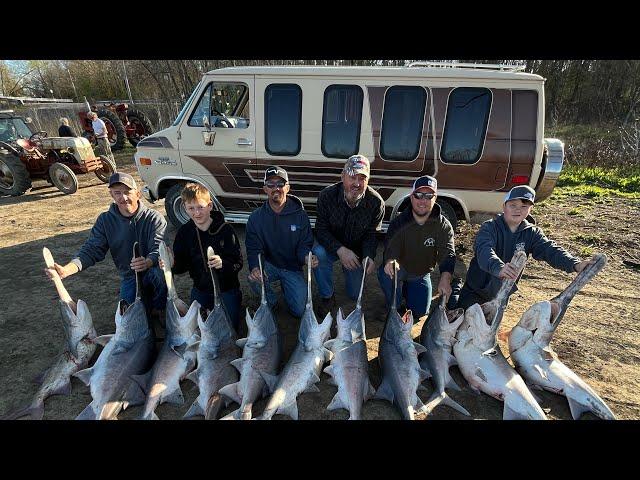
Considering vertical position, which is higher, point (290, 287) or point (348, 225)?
point (348, 225)

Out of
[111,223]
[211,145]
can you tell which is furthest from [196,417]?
[211,145]

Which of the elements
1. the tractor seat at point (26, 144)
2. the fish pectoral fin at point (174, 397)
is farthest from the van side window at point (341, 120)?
the tractor seat at point (26, 144)

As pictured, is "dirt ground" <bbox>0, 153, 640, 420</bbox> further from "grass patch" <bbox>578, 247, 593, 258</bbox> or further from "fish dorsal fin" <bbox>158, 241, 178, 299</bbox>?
"fish dorsal fin" <bbox>158, 241, 178, 299</bbox>

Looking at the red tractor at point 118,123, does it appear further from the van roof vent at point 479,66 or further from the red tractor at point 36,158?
the van roof vent at point 479,66

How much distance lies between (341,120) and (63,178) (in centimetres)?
865

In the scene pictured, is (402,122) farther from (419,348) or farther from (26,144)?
(26,144)

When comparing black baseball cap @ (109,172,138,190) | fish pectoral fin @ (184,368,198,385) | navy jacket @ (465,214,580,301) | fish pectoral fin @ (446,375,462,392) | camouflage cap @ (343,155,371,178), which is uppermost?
camouflage cap @ (343,155,371,178)

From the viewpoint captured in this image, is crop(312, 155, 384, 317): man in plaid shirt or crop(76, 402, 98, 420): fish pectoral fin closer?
crop(76, 402, 98, 420): fish pectoral fin

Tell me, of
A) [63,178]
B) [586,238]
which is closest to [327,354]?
[586,238]

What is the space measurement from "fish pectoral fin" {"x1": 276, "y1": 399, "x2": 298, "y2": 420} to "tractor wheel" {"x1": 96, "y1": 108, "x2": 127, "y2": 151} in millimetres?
15918

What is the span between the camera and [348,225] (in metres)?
4.33

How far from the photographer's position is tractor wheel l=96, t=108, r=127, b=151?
48.2 feet

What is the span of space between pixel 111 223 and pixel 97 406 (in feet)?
6.30

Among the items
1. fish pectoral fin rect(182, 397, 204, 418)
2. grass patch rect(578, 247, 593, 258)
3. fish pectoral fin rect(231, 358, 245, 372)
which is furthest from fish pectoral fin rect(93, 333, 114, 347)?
grass patch rect(578, 247, 593, 258)
